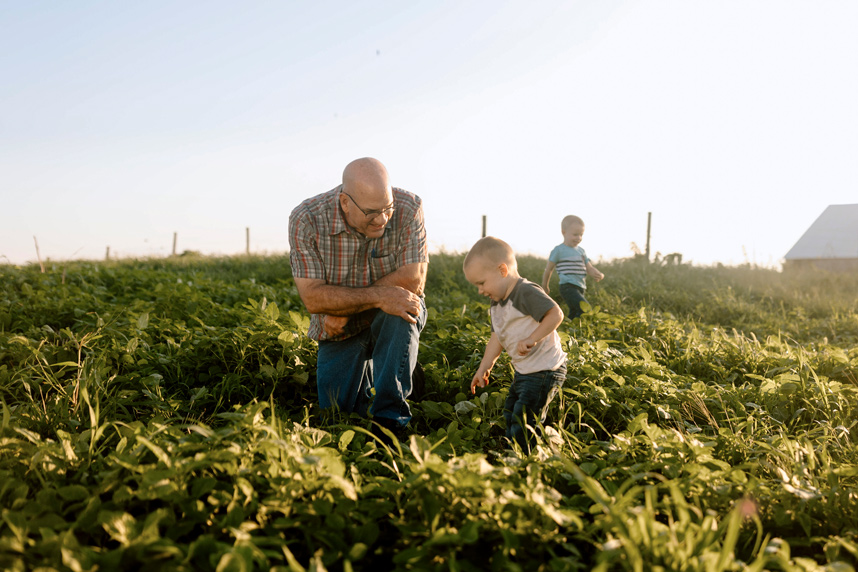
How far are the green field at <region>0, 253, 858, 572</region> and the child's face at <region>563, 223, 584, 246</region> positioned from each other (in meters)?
2.14

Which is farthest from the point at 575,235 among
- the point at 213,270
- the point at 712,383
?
the point at 213,270

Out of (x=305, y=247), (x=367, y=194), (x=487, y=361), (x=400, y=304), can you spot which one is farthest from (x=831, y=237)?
(x=305, y=247)

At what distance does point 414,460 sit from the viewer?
2232mm

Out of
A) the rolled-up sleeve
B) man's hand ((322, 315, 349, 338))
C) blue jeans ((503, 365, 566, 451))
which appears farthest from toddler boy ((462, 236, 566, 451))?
the rolled-up sleeve

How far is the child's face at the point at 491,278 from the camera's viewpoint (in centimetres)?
301

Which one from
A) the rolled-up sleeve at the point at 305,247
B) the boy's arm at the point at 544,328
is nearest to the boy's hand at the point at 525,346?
the boy's arm at the point at 544,328

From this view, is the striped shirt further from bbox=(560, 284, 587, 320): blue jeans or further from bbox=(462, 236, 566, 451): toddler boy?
bbox=(462, 236, 566, 451): toddler boy

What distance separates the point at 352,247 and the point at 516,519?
221 centimetres

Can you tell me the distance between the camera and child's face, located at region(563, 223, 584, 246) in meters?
7.30

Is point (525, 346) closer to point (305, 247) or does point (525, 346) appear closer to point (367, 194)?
point (367, 194)

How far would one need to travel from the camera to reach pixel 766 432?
3.20 m

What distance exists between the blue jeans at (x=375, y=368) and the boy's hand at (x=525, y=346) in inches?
27.1

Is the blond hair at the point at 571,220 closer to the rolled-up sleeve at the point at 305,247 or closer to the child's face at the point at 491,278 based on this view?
the child's face at the point at 491,278

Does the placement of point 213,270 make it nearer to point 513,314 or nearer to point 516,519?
point 513,314
